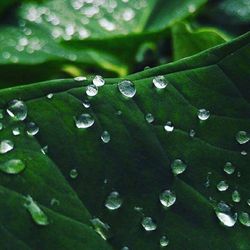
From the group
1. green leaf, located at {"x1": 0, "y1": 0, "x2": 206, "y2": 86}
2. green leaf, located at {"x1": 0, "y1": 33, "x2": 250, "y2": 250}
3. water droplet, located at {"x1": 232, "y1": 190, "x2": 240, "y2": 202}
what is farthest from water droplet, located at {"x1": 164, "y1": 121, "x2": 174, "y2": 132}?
green leaf, located at {"x1": 0, "y1": 0, "x2": 206, "y2": 86}

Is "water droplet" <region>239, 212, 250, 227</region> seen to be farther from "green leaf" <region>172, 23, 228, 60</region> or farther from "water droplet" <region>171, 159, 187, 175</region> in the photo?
"green leaf" <region>172, 23, 228, 60</region>

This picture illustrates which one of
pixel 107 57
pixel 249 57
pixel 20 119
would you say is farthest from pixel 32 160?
pixel 107 57

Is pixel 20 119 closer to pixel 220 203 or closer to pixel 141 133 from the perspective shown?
pixel 141 133

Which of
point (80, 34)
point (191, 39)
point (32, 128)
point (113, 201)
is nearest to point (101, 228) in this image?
point (113, 201)

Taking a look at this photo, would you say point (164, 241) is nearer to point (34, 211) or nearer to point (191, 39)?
point (34, 211)

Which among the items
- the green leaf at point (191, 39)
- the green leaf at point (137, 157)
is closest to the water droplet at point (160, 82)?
the green leaf at point (137, 157)

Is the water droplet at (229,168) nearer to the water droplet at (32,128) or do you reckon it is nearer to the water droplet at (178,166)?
the water droplet at (178,166)

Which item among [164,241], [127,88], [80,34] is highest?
[127,88]
